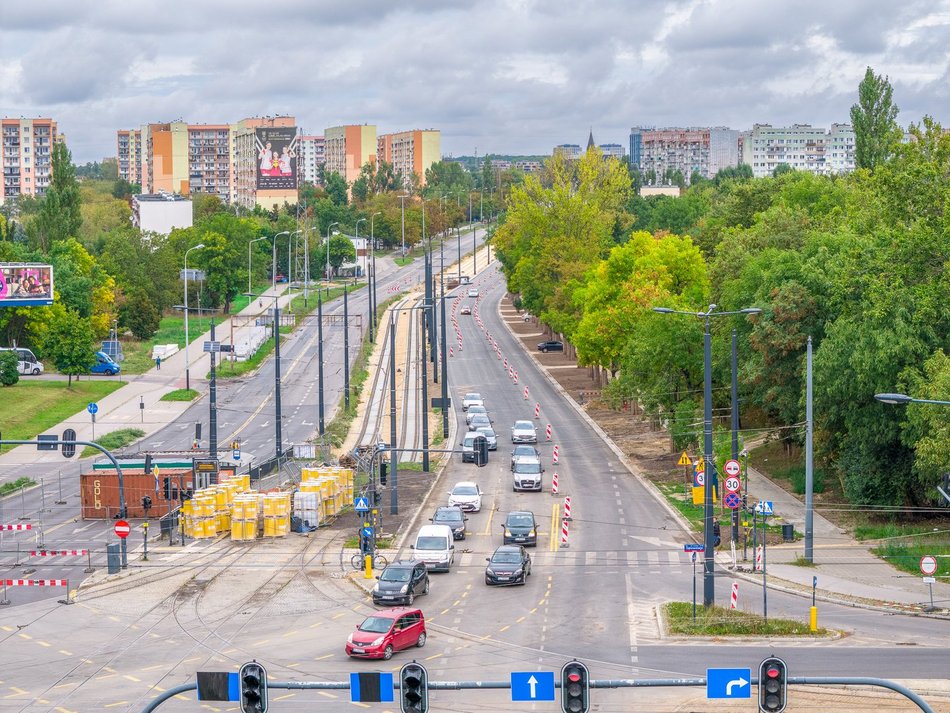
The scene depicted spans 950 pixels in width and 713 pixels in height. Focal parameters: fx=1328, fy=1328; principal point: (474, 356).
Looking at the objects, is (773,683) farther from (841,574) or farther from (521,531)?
(521,531)

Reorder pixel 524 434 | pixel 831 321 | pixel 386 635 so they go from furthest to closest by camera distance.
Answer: pixel 524 434 → pixel 831 321 → pixel 386 635

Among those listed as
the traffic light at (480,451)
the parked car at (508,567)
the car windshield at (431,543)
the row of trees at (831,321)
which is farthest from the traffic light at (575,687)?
the traffic light at (480,451)

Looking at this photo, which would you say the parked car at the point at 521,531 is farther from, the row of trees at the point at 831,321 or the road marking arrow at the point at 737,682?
the road marking arrow at the point at 737,682

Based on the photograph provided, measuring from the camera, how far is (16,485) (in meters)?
63.1

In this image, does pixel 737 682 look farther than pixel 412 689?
Yes

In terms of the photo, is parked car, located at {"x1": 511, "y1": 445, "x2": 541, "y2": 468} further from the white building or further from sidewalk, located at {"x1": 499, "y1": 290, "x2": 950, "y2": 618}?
the white building

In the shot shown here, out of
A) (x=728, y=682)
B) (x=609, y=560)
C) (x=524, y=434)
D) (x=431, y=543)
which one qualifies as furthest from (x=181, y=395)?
(x=728, y=682)

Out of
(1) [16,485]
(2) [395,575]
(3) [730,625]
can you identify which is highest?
(2) [395,575]

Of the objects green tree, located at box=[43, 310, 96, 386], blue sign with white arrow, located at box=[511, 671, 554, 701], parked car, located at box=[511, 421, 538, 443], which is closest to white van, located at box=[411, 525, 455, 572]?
blue sign with white arrow, located at box=[511, 671, 554, 701]

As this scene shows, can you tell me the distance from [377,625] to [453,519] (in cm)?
1673

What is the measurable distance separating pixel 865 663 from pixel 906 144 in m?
25.9

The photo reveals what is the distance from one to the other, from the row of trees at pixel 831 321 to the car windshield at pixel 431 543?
16.1m

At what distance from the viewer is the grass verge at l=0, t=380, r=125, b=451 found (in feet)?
260

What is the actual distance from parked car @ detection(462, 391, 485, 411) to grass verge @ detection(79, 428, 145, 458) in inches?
810
